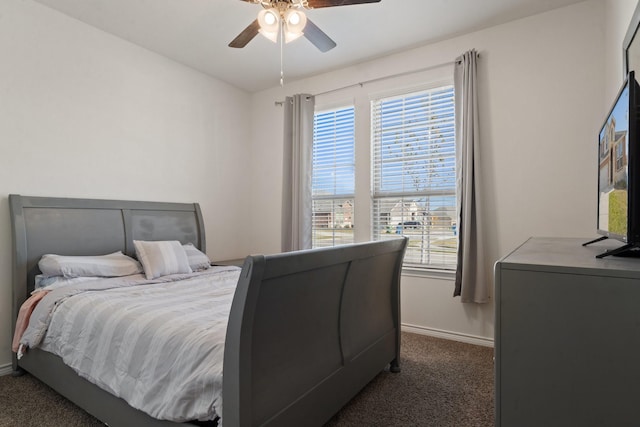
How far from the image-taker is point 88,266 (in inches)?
98.7

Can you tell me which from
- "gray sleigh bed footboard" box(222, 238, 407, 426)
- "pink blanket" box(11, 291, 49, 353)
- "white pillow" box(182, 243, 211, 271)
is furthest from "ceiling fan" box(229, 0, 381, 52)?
"pink blanket" box(11, 291, 49, 353)

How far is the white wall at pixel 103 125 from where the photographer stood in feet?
8.26

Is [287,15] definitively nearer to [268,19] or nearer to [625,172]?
[268,19]

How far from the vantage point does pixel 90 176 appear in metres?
2.94

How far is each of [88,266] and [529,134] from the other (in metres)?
3.66

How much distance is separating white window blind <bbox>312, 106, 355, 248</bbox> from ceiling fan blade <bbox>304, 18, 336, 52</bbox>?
1.39 meters

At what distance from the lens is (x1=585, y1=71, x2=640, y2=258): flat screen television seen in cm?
103

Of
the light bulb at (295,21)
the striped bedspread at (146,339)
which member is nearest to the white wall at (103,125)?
the striped bedspread at (146,339)

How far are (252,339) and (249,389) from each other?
0.56ft

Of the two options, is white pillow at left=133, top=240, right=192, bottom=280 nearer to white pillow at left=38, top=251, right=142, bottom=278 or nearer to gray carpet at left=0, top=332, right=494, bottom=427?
white pillow at left=38, top=251, right=142, bottom=278

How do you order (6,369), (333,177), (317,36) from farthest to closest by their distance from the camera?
1. (333,177)
2. (6,369)
3. (317,36)

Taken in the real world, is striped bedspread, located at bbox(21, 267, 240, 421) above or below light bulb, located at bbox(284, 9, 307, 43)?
below

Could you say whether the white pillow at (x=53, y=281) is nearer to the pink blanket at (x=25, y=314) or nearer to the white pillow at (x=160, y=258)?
the pink blanket at (x=25, y=314)

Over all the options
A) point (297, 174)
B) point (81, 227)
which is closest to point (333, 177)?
point (297, 174)
